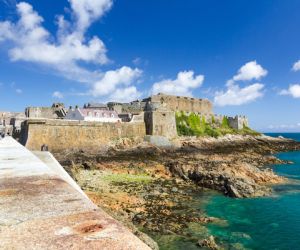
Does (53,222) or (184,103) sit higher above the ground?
(184,103)

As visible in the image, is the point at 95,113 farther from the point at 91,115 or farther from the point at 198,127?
the point at 198,127

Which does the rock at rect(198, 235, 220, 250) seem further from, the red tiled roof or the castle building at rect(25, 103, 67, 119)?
the castle building at rect(25, 103, 67, 119)

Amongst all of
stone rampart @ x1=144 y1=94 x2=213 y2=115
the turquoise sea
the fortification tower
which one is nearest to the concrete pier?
the turquoise sea

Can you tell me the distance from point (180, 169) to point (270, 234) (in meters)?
14.8

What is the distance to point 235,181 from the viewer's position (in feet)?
76.7

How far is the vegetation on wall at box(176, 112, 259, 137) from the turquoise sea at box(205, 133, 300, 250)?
3748cm

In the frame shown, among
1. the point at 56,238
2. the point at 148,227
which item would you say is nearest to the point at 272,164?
the point at 148,227

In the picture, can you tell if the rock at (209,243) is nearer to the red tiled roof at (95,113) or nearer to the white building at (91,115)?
the white building at (91,115)

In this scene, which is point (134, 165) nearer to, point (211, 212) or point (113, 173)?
point (113, 173)

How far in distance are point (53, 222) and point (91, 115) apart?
49.0 m

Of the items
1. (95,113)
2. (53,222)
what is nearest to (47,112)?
(95,113)

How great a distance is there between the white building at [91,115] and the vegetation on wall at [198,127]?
1461cm

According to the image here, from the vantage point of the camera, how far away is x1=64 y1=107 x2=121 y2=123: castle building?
50609mm

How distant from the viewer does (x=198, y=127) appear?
66.2 m
